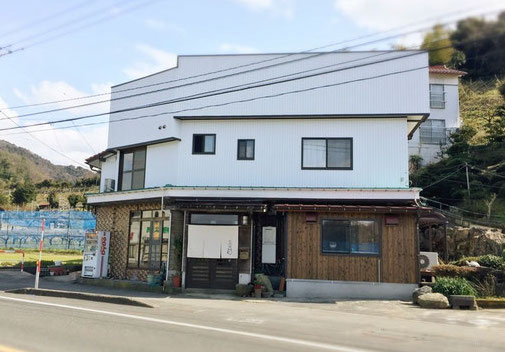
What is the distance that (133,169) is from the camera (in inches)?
784

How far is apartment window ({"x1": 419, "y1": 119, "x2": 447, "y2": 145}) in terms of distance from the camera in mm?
36812

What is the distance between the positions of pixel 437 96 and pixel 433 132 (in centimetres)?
330

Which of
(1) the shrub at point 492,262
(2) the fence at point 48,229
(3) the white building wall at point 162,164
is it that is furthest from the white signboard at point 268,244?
(2) the fence at point 48,229

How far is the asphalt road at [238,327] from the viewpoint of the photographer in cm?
720

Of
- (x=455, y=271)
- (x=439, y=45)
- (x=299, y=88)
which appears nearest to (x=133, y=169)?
(x=299, y=88)

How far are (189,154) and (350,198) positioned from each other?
6.71 m

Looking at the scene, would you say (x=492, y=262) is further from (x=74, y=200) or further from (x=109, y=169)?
(x=74, y=200)

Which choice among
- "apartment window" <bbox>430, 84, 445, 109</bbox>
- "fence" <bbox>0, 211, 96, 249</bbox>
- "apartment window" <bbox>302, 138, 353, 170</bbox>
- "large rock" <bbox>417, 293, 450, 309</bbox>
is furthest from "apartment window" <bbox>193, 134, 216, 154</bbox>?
"apartment window" <bbox>430, 84, 445, 109</bbox>

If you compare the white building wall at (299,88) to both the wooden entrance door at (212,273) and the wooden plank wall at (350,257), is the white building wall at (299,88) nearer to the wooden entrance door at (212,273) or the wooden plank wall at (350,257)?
the wooden plank wall at (350,257)

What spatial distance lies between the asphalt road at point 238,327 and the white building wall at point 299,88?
25.3 feet

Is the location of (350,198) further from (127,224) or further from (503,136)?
(503,136)

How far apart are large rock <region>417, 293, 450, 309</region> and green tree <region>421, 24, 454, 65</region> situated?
22.7 feet

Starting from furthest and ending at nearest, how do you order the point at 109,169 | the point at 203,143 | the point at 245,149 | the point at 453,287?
the point at 109,169, the point at 203,143, the point at 245,149, the point at 453,287

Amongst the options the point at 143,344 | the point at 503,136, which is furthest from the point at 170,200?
the point at 503,136
